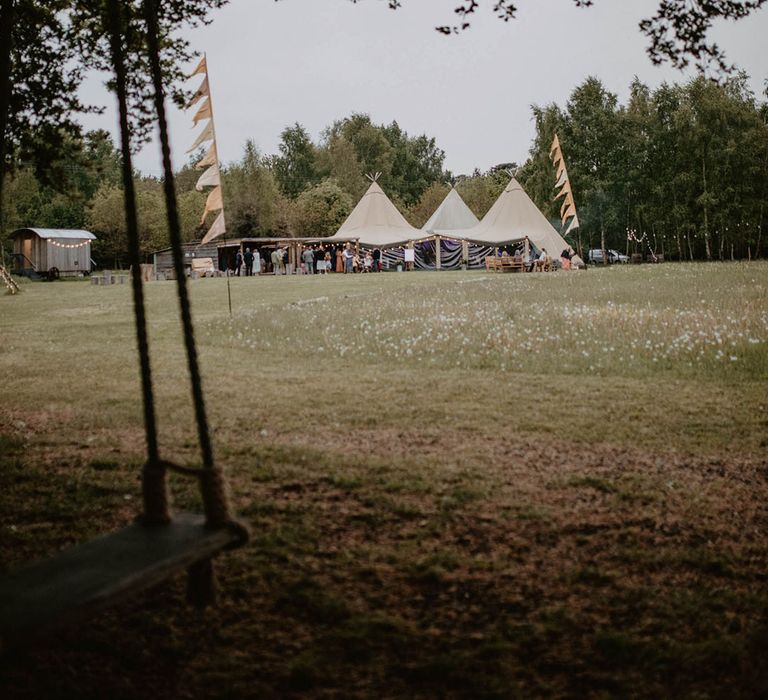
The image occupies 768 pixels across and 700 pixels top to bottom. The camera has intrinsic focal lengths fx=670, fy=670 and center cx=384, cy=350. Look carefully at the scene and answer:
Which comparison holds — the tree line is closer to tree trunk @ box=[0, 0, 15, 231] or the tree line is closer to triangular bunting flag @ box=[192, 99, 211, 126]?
triangular bunting flag @ box=[192, 99, 211, 126]

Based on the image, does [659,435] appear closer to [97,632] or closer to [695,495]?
[695,495]

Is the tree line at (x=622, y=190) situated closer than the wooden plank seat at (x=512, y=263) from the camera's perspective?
No

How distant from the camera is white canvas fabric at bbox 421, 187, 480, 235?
171 feet

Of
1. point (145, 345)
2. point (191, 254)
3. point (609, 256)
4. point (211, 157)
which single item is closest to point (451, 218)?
point (609, 256)

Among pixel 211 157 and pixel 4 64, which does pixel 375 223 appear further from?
pixel 4 64

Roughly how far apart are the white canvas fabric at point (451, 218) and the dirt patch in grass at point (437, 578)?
157 feet

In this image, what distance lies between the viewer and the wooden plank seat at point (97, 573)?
1.96m

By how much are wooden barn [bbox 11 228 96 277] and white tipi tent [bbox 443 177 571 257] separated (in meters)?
26.1

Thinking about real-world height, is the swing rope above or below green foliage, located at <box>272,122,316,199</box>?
→ below

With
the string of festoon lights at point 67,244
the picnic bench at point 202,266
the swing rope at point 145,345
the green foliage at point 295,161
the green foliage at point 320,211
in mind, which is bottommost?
the swing rope at point 145,345

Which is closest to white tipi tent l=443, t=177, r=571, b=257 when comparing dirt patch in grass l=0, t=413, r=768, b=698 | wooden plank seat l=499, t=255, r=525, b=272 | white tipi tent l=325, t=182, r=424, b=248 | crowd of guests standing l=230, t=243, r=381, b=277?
white tipi tent l=325, t=182, r=424, b=248

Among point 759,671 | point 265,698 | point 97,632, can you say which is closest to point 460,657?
point 265,698

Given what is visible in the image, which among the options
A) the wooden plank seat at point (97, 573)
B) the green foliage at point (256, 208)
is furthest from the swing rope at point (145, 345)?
the green foliage at point (256, 208)

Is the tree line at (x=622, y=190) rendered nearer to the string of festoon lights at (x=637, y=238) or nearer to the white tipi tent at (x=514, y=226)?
the string of festoon lights at (x=637, y=238)
